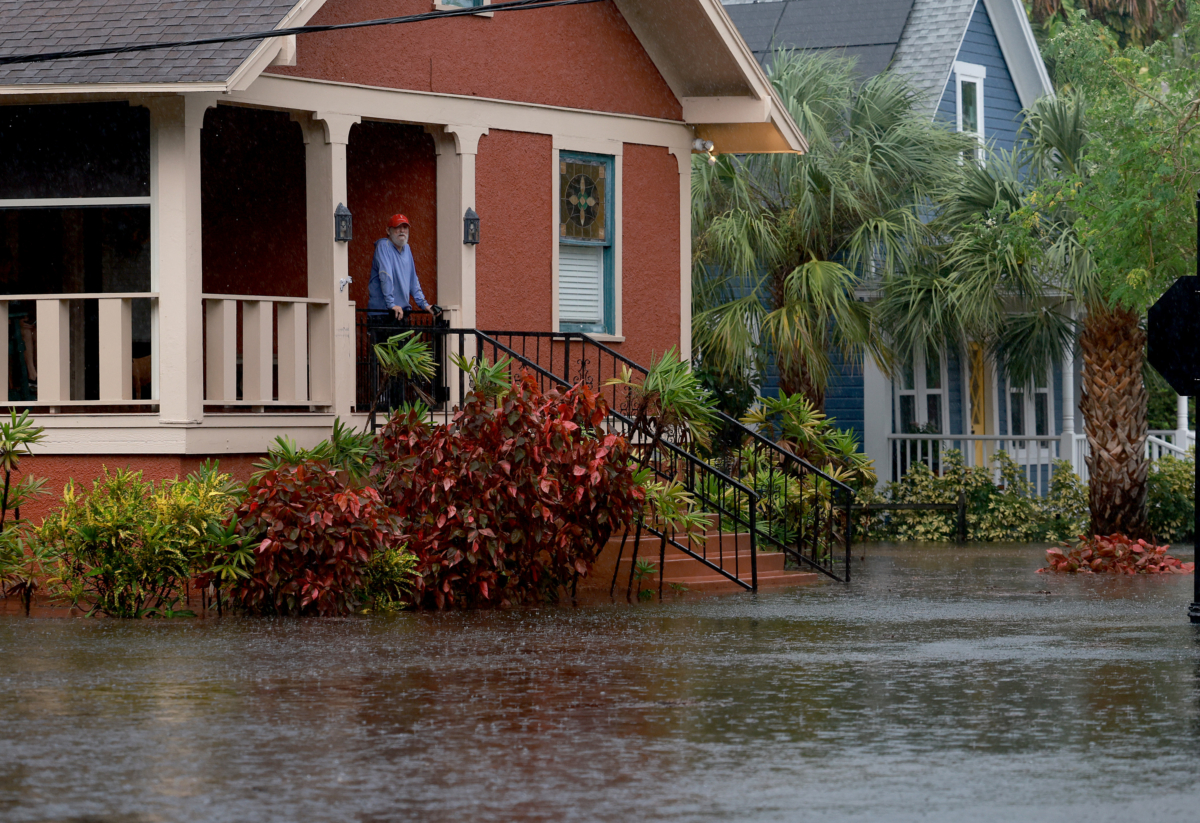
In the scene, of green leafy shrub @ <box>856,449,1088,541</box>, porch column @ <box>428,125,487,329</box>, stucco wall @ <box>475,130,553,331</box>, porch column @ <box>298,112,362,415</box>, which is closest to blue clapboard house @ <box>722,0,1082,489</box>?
green leafy shrub @ <box>856,449,1088,541</box>

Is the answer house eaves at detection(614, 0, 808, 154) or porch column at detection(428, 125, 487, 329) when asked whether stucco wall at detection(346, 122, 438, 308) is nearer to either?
porch column at detection(428, 125, 487, 329)

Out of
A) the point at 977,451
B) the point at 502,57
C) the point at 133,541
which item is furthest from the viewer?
the point at 977,451

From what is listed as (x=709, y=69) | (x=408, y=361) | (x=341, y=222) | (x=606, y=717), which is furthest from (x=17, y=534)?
(x=709, y=69)

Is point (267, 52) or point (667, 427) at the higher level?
point (267, 52)

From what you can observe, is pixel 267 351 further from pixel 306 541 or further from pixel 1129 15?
pixel 1129 15

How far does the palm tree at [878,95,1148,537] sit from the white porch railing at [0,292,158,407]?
33.9 ft

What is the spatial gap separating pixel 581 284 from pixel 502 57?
247 centimetres

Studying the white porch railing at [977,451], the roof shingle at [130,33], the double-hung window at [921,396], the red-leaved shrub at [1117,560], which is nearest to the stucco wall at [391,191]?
the roof shingle at [130,33]

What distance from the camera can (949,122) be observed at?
2544 cm

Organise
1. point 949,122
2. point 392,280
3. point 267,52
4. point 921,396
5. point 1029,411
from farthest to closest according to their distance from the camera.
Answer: point 1029,411, point 921,396, point 949,122, point 392,280, point 267,52

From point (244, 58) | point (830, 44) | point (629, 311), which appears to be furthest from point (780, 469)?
point (830, 44)

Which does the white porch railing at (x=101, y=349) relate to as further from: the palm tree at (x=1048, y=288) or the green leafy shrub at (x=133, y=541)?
the palm tree at (x=1048, y=288)

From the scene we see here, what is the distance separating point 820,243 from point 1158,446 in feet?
21.9

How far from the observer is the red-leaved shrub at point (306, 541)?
13.6 metres
